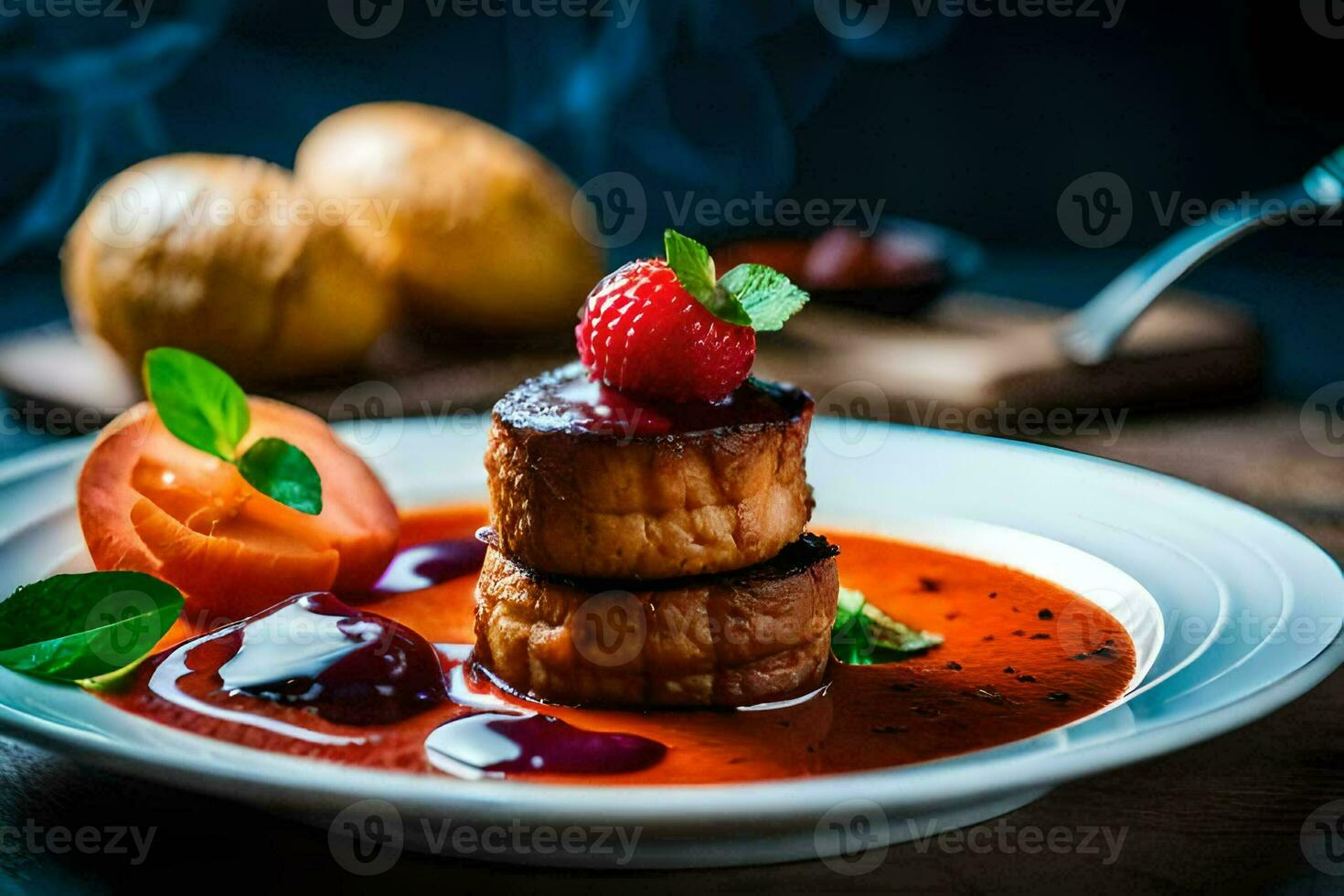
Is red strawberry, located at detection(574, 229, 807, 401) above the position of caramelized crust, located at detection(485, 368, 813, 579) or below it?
above

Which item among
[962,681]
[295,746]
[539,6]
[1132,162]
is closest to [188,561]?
[295,746]

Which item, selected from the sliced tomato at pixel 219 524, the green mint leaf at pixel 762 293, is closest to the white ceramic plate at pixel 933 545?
the sliced tomato at pixel 219 524

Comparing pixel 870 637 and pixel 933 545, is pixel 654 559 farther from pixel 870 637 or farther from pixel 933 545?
pixel 933 545

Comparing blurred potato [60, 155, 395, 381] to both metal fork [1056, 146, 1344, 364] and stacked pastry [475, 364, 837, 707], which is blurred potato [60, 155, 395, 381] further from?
metal fork [1056, 146, 1344, 364]

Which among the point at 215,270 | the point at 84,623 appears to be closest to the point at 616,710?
the point at 84,623

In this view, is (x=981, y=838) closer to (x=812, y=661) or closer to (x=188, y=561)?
(x=812, y=661)

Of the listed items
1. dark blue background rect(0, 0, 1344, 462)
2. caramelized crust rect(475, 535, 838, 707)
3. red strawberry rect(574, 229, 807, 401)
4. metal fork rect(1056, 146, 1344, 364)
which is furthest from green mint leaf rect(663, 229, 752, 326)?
dark blue background rect(0, 0, 1344, 462)

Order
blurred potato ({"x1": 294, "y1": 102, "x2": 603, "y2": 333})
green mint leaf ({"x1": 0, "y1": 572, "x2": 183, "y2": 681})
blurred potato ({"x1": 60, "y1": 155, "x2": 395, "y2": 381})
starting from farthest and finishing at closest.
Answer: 1. blurred potato ({"x1": 294, "y1": 102, "x2": 603, "y2": 333})
2. blurred potato ({"x1": 60, "y1": 155, "x2": 395, "y2": 381})
3. green mint leaf ({"x1": 0, "y1": 572, "x2": 183, "y2": 681})

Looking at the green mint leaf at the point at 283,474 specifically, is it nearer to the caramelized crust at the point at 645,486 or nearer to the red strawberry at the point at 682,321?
the caramelized crust at the point at 645,486
